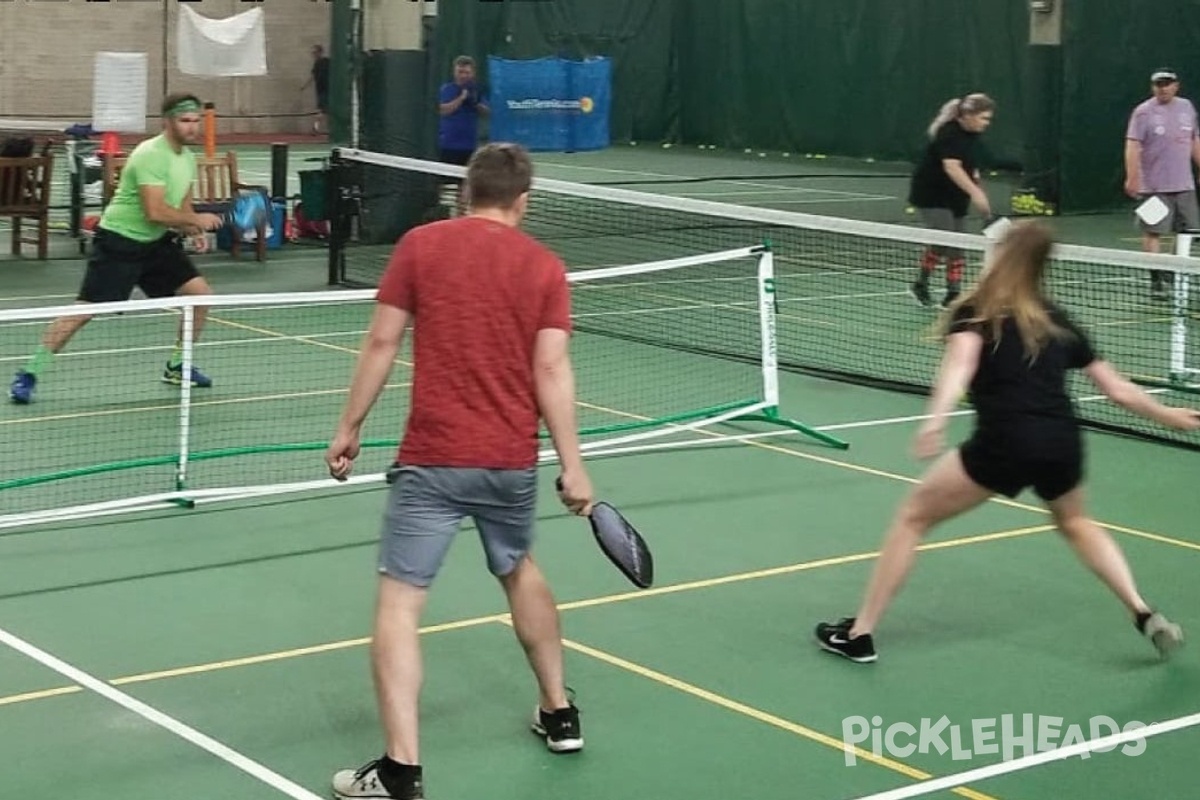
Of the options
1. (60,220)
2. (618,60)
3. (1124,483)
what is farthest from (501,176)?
(618,60)

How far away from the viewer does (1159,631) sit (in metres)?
7.57

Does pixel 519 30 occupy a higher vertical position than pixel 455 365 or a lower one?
higher

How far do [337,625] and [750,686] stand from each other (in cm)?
174

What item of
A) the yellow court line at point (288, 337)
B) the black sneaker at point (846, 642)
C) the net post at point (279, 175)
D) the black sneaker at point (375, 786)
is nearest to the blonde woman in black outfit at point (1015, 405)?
the black sneaker at point (846, 642)

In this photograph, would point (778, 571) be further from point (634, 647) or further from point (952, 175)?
point (952, 175)

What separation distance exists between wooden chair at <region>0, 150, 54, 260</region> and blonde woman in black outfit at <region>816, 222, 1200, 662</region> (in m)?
14.0

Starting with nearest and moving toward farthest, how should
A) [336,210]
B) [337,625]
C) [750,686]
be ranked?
[750,686] < [337,625] < [336,210]

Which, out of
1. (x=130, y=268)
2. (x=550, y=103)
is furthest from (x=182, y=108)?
(x=550, y=103)

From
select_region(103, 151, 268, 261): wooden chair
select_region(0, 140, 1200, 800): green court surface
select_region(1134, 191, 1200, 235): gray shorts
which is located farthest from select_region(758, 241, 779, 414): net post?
select_region(103, 151, 268, 261): wooden chair

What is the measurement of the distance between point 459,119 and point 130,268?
996 centimetres

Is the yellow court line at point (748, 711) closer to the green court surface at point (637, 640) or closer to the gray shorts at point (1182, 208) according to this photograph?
the green court surface at point (637, 640)

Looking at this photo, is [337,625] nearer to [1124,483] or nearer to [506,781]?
[506,781]

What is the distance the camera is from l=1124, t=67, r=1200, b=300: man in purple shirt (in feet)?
57.2

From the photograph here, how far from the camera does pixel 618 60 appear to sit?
1545 inches
